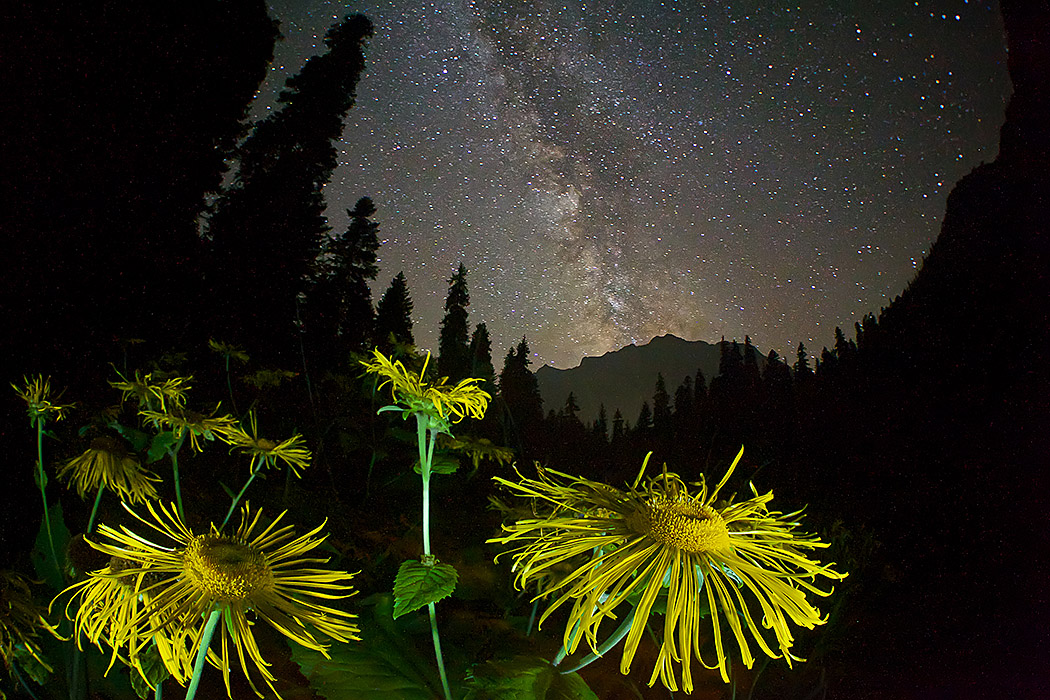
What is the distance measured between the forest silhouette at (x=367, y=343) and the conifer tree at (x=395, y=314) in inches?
0.4

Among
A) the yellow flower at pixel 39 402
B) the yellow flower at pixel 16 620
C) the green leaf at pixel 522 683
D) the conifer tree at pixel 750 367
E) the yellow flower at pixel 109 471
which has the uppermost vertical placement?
the conifer tree at pixel 750 367

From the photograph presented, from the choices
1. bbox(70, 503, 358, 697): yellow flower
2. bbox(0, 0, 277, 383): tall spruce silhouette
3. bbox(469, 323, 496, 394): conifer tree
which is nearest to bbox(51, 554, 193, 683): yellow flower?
bbox(70, 503, 358, 697): yellow flower

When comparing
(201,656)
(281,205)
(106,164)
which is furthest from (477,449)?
(281,205)

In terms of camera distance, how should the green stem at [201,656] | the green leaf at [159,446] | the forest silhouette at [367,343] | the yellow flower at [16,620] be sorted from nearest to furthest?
the green stem at [201,656] → the yellow flower at [16,620] → the green leaf at [159,446] → the forest silhouette at [367,343]

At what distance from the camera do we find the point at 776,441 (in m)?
2.04

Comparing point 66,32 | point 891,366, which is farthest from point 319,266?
point 891,366

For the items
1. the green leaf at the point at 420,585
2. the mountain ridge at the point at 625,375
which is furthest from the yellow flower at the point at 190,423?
the mountain ridge at the point at 625,375

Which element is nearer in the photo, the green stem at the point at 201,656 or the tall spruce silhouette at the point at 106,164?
the green stem at the point at 201,656

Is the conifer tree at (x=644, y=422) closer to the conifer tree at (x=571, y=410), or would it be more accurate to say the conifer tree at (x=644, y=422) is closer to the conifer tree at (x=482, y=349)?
the conifer tree at (x=571, y=410)

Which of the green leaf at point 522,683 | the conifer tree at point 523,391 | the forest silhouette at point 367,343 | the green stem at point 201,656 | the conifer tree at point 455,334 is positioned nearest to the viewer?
the green stem at point 201,656

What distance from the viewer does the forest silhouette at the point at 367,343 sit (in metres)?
0.99

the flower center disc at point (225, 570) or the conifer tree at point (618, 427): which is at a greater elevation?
the conifer tree at point (618, 427)

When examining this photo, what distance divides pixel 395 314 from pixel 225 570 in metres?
1.53

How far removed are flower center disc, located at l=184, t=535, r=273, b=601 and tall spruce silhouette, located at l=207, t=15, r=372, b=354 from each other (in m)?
1.30
